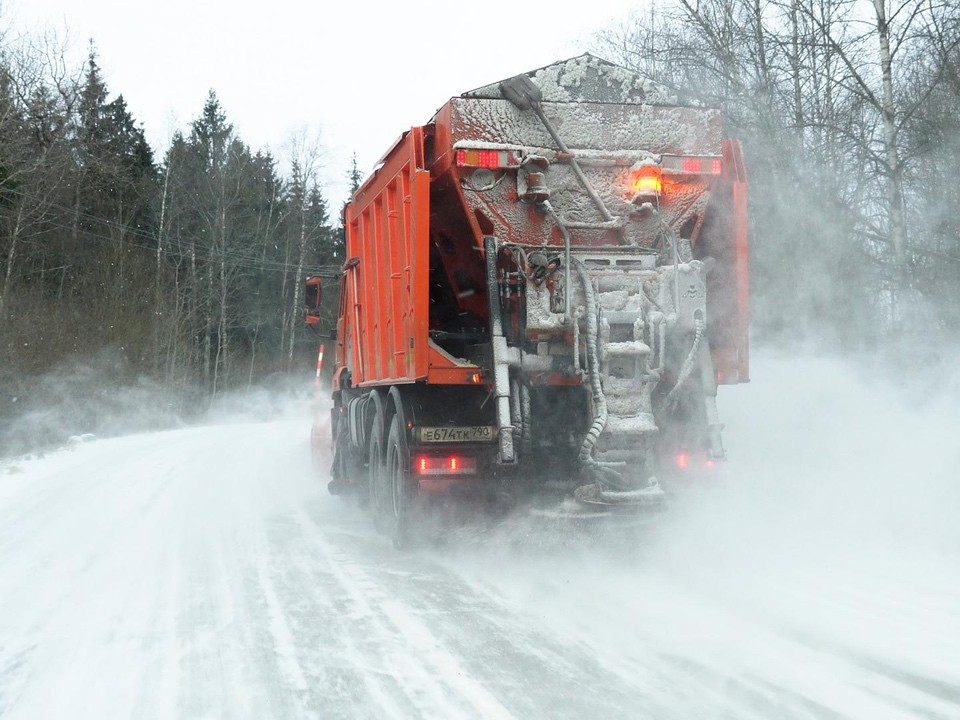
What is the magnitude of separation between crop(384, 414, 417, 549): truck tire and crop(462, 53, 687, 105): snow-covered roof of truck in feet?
8.80

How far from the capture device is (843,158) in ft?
53.6

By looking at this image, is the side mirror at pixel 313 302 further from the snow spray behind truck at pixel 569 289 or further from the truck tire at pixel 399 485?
the snow spray behind truck at pixel 569 289

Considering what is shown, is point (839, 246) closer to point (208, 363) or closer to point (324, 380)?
point (324, 380)

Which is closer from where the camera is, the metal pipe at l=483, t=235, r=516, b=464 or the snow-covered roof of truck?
the metal pipe at l=483, t=235, r=516, b=464

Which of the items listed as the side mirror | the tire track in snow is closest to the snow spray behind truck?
the tire track in snow

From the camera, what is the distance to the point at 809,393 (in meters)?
11.4

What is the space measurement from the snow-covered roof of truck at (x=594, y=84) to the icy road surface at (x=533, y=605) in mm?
2996

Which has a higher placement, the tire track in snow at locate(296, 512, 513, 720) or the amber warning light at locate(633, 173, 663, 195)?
the amber warning light at locate(633, 173, 663, 195)

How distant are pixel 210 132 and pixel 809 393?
43.5 meters

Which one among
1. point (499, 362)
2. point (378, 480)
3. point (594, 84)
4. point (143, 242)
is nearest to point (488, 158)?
point (594, 84)

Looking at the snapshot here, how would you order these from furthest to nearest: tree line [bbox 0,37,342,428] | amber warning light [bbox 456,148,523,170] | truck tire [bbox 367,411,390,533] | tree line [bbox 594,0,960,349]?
tree line [bbox 0,37,342,428] < tree line [bbox 594,0,960,349] < truck tire [bbox 367,411,390,533] < amber warning light [bbox 456,148,523,170]

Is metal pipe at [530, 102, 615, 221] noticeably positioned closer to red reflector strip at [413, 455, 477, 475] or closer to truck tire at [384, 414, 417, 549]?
red reflector strip at [413, 455, 477, 475]

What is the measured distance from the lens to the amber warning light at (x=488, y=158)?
710 centimetres

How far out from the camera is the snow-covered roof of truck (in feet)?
24.3
